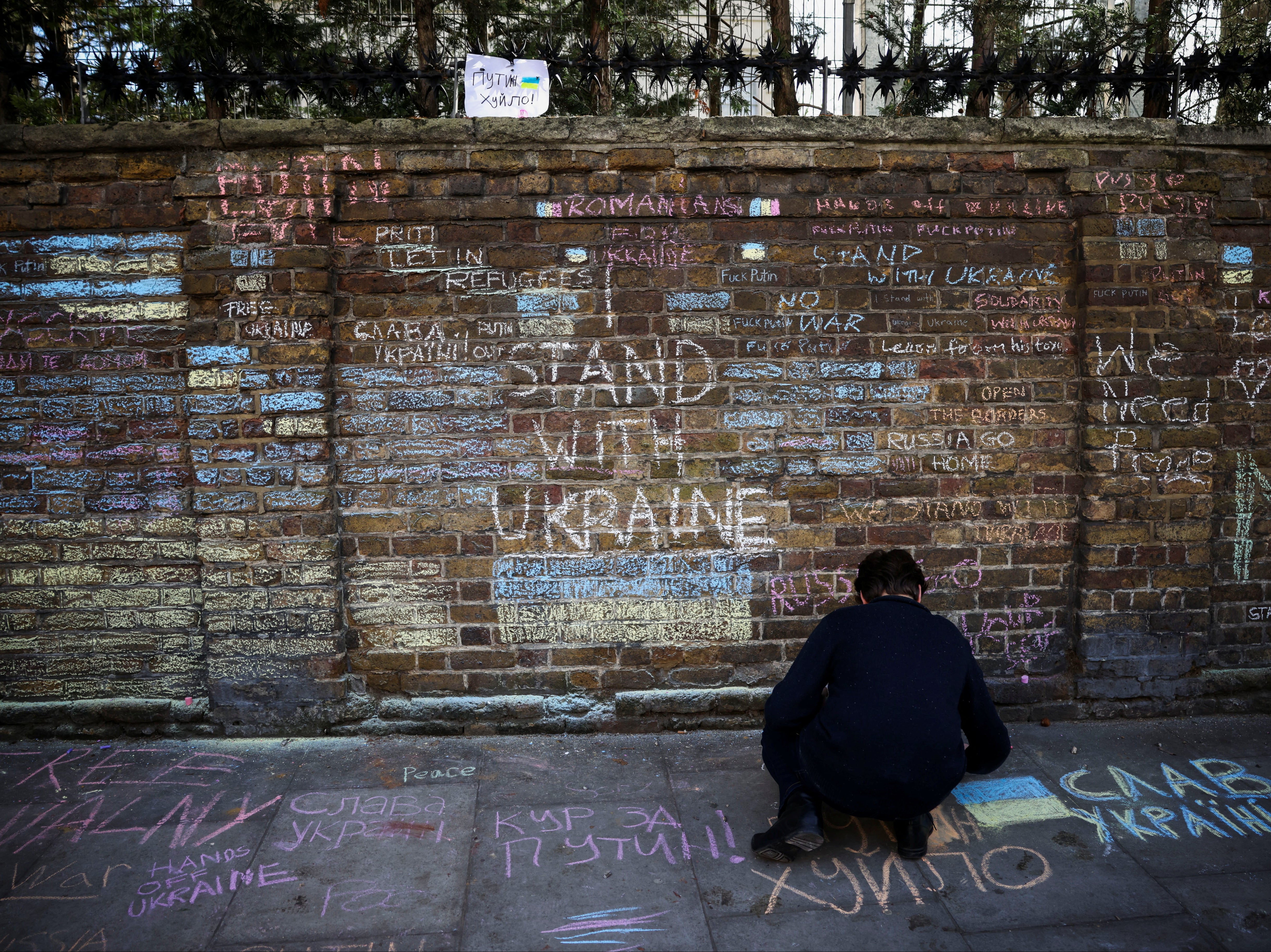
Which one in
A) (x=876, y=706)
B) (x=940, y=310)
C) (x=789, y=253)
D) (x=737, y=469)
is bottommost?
(x=876, y=706)

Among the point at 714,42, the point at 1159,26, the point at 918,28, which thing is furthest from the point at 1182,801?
the point at 714,42

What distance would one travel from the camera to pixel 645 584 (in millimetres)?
3686

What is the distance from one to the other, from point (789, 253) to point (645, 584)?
1.70 metres

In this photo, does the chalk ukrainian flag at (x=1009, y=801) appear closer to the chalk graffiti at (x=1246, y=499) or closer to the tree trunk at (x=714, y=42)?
the chalk graffiti at (x=1246, y=499)

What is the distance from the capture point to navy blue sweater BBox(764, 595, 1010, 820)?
260 cm

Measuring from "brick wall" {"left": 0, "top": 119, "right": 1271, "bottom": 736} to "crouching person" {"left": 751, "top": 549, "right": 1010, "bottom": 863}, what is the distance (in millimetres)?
856

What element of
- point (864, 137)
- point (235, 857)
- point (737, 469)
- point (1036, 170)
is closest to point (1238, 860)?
point (737, 469)

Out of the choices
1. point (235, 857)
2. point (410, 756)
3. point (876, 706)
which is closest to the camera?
point (876, 706)

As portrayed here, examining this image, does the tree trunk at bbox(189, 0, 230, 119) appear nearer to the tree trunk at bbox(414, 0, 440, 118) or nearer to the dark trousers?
the tree trunk at bbox(414, 0, 440, 118)

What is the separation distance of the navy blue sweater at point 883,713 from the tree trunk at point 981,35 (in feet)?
10.3

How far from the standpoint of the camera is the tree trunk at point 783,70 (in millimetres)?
4434

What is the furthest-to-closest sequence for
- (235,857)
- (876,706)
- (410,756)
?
(410,756)
(235,857)
(876,706)

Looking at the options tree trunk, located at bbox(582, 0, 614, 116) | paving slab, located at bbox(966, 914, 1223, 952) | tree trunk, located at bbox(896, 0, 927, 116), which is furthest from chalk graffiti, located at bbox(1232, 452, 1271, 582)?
tree trunk, located at bbox(582, 0, 614, 116)

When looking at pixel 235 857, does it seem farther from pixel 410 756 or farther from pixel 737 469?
pixel 737 469
